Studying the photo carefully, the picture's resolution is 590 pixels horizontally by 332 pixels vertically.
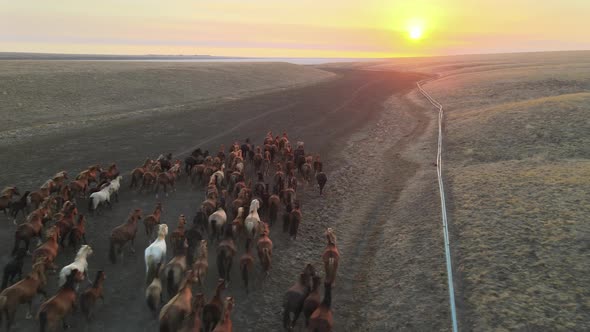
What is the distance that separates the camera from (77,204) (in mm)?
16266

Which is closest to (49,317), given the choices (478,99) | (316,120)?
(316,120)

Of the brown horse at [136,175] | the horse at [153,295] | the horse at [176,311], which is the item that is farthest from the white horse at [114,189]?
the horse at [176,311]

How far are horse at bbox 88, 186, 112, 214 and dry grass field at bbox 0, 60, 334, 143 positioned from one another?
1362cm

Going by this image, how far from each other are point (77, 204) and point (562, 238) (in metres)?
17.5

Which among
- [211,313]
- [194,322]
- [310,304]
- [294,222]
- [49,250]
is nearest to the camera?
[194,322]

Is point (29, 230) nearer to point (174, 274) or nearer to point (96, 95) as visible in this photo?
point (174, 274)

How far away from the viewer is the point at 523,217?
13531mm

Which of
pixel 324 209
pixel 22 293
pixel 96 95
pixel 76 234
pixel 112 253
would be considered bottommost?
pixel 324 209

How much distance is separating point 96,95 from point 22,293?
34834 millimetres

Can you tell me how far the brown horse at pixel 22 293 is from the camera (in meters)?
8.88

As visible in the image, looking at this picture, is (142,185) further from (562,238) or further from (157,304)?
(562,238)

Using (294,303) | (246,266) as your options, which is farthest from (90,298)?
(294,303)

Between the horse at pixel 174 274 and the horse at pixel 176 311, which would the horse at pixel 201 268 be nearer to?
the horse at pixel 174 274

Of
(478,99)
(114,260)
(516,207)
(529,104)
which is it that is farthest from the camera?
(478,99)
